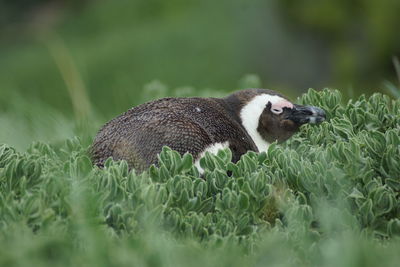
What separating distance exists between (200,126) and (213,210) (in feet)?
2.02

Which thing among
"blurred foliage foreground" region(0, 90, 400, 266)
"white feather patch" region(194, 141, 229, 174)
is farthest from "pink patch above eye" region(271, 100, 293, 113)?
"blurred foliage foreground" region(0, 90, 400, 266)

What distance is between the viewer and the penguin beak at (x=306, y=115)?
3.69 metres

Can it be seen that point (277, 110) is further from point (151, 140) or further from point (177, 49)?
point (177, 49)

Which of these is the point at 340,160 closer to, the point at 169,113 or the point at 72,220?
the point at 169,113

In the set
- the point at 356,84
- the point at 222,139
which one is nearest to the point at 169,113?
the point at 222,139

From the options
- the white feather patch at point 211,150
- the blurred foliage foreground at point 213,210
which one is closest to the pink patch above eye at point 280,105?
the white feather patch at point 211,150

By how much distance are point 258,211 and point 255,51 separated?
13.5 metres

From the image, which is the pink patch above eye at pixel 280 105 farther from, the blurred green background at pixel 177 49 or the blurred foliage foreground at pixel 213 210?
the blurred green background at pixel 177 49

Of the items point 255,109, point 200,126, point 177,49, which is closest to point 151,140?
point 200,126

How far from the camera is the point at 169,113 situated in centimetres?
338

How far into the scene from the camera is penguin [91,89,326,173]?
10.6 feet

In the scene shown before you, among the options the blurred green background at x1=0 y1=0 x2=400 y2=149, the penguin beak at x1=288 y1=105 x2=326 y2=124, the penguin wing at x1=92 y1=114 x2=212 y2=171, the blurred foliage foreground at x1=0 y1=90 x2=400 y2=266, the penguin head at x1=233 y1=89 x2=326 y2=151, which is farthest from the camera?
the blurred green background at x1=0 y1=0 x2=400 y2=149

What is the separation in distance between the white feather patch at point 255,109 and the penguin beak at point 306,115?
0.07m

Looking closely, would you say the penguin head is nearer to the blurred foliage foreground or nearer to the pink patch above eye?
the pink patch above eye
